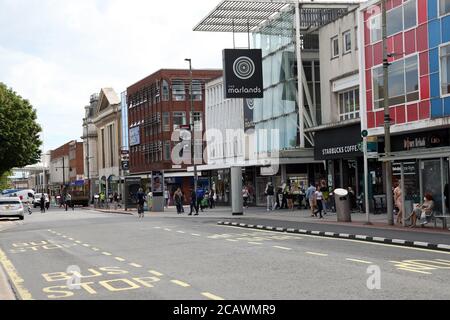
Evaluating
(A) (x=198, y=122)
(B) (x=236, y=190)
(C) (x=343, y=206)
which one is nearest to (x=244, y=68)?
(B) (x=236, y=190)

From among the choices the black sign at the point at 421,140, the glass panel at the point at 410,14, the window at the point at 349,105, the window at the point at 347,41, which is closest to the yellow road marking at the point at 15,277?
the black sign at the point at 421,140

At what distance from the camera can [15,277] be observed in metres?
12.7

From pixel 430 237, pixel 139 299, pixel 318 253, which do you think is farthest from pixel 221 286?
pixel 430 237

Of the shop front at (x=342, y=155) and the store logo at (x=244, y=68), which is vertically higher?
the store logo at (x=244, y=68)

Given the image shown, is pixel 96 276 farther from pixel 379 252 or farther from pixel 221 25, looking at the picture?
pixel 221 25

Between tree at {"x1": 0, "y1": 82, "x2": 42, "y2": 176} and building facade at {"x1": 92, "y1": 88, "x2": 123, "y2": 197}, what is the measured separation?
24.0 meters

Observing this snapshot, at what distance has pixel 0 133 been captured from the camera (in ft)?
197

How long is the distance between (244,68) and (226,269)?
27.4 m

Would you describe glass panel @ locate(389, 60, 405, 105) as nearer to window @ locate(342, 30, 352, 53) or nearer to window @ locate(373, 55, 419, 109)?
window @ locate(373, 55, 419, 109)

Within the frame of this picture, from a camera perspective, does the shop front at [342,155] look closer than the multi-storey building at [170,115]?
Yes

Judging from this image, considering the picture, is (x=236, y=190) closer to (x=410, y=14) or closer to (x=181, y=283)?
(x=410, y=14)

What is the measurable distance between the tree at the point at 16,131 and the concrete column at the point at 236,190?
32828 mm

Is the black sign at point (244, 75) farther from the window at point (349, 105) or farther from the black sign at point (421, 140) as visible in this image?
the black sign at point (421, 140)

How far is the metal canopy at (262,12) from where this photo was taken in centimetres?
4047
